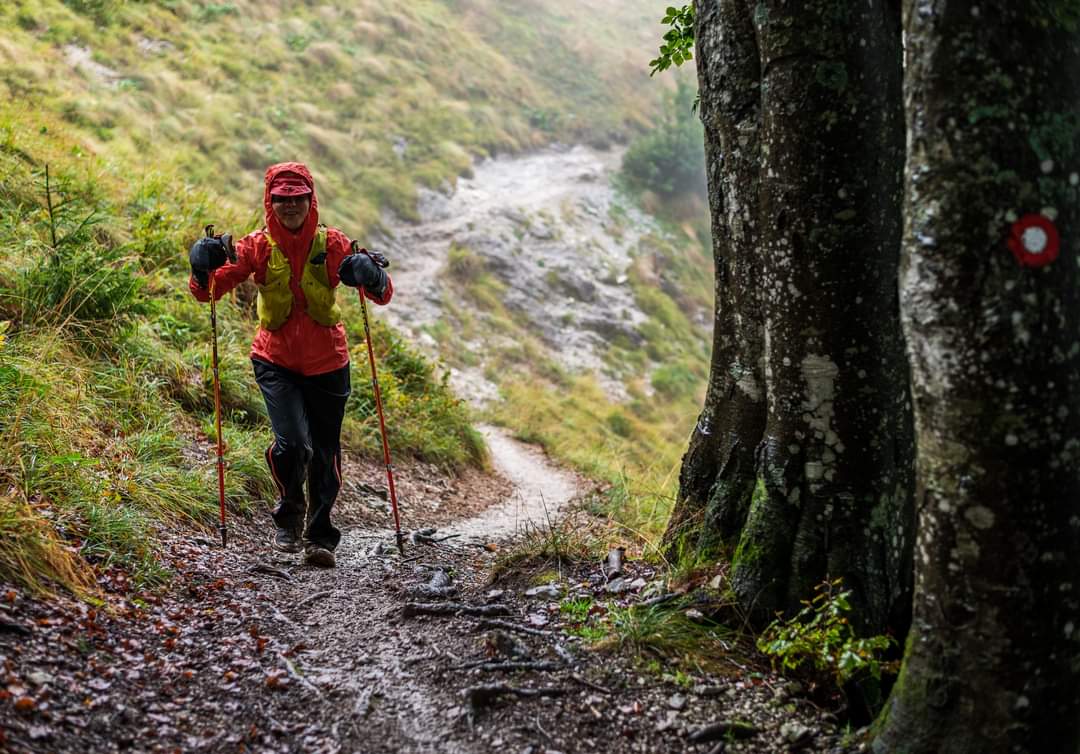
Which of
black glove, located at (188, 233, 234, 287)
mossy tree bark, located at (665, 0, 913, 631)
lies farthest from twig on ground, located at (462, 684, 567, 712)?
black glove, located at (188, 233, 234, 287)

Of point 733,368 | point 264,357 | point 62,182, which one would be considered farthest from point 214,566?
point 62,182

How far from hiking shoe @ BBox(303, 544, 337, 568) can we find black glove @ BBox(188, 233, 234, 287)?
2008 millimetres

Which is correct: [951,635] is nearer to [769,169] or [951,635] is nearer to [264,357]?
[769,169]

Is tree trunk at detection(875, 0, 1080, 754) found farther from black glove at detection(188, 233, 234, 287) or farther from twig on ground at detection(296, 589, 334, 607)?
black glove at detection(188, 233, 234, 287)

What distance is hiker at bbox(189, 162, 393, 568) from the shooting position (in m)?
5.35

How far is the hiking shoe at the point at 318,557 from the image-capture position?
18.9ft

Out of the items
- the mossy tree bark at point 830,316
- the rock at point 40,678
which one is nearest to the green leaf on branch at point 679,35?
the mossy tree bark at point 830,316

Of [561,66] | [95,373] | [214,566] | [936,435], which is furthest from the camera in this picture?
[561,66]

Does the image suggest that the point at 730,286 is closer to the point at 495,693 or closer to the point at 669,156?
the point at 495,693

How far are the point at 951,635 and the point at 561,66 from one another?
1545 inches

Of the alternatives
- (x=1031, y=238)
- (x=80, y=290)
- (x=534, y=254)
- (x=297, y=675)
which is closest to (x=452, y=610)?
(x=297, y=675)

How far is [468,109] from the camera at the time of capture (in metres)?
30.3

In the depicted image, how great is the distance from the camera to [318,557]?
5.76 meters

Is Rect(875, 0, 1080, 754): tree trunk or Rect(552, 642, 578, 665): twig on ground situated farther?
Rect(552, 642, 578, 665): twig on ground
